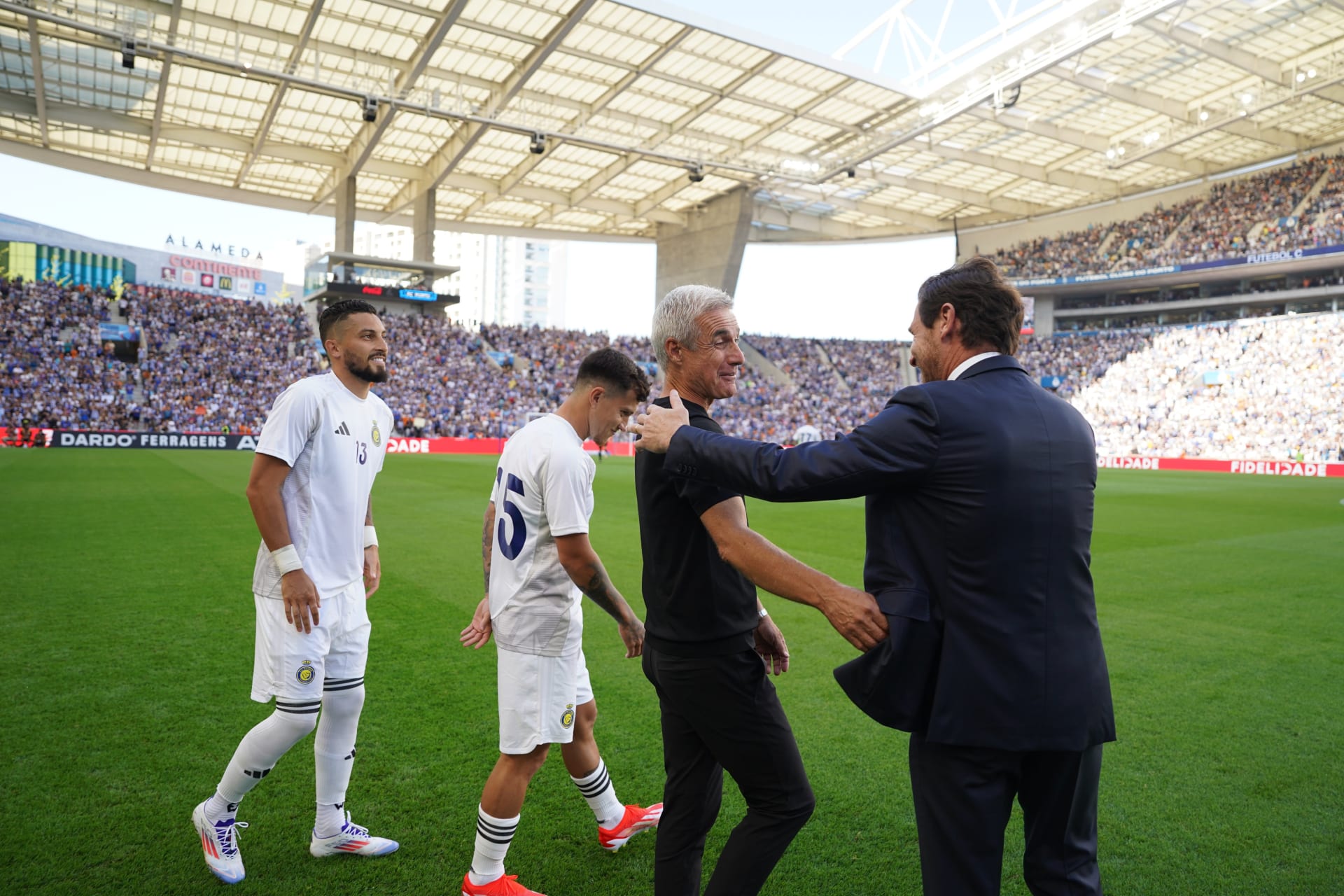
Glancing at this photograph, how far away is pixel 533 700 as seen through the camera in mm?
3127

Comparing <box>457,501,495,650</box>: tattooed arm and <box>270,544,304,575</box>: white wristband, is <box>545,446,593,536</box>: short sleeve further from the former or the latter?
<box>270,544,304,575</box>: white wristband

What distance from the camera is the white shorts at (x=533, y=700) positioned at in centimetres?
310

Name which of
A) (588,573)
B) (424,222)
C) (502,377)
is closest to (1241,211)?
(502,377)

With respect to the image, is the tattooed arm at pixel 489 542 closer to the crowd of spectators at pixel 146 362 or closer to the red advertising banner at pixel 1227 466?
the crowd of spectators at pixel 146 362

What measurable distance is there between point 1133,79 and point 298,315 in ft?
144

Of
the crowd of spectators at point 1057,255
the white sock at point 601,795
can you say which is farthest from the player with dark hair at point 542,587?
the crowd of spectators at point 1057,255

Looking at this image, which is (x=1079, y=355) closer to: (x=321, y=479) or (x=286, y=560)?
(x=321, y=479)

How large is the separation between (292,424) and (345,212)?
139 ft

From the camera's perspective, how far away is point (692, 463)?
216 cm

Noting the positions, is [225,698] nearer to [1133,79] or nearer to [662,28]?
[662,28]

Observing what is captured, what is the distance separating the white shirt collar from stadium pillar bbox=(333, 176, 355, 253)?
42828mm

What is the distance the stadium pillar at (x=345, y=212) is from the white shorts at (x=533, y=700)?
41.7m

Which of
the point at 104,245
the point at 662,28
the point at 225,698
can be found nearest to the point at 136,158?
the point at 662,28

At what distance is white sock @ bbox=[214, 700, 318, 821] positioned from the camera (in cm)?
330
